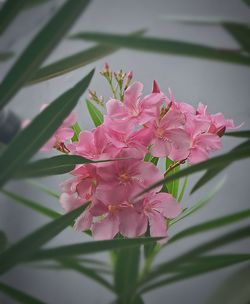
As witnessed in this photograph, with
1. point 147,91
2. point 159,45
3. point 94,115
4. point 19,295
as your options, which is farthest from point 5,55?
point 147,91

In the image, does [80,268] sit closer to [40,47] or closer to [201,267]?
[201,267]

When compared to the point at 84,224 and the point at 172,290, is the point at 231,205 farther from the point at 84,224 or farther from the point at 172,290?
the point at 84,224

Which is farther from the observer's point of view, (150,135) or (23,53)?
(150,135)

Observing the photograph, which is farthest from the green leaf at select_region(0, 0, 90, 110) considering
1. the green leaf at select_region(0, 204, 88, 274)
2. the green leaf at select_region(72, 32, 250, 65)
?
the green leaf at select_region(0, 204, 88, 274)

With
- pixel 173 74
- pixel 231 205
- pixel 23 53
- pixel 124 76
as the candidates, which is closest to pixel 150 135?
pixel 124 76

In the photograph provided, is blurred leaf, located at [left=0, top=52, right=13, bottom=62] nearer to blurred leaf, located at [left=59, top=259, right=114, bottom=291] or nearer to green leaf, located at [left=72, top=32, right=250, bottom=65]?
green leaf, located at [left=72, top=32, right=250, bottom=65]

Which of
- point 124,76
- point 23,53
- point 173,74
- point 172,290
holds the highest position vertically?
point 173,74
